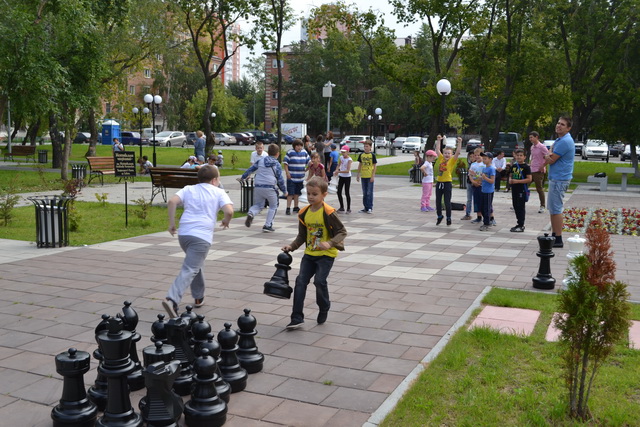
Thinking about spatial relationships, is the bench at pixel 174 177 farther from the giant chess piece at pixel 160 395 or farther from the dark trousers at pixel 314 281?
the giant chess piece at pixel 160 395

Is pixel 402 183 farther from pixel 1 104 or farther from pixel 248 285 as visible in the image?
pixel 248 285

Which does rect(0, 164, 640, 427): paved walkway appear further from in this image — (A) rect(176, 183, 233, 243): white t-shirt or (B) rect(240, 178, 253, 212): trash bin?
(B) rect(240, 178, 253, 212): trash bin

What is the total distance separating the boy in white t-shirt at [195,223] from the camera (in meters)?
6.33

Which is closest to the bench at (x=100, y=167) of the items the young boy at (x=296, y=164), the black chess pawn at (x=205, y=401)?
the young boy at (x=296, y=164)

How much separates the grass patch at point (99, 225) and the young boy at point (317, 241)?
19.5 ft

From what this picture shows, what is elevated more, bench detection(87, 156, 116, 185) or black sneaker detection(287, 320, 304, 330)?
bench detection(87, 156, 116, 185)

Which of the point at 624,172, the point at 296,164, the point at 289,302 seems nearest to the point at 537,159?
the point at 296,164

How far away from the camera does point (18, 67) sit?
1919 cm

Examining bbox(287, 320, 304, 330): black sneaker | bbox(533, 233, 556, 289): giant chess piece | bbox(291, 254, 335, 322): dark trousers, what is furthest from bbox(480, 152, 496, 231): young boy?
bbox(287, 320, 304, 330): black sneaker

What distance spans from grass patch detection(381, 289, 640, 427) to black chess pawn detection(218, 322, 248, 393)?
1091 millimetres

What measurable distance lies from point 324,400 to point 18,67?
18.1 m

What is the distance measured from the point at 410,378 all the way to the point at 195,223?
2.66m

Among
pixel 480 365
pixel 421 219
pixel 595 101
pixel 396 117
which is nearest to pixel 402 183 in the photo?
pixel 595 101

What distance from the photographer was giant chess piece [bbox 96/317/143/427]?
383 centimetres
